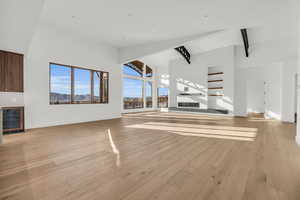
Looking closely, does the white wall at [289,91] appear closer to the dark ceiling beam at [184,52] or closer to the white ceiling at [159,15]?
the white ceiling at [159,15]

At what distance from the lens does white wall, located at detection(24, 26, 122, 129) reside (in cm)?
507

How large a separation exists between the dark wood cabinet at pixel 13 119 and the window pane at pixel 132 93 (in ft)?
20.2

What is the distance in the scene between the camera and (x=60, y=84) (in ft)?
19.4

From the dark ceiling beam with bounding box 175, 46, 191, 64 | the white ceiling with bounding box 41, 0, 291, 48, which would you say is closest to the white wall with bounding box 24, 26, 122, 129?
the white ceiling with bounding box 41, 0, 291, 48

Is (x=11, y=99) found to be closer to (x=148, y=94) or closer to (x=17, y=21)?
(x=17, y=21)

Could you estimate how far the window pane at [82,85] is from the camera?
21.0 ft

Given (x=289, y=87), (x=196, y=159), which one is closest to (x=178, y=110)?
(x=289, y=87)

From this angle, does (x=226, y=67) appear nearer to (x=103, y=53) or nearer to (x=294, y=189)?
(x=103, y=53)

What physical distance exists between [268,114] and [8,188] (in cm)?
1003

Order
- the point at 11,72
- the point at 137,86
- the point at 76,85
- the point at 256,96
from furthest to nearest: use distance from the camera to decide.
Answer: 1. the point at 137,86
2. the point at 256,96
3. the point at 76,85
4. the point at 11,72

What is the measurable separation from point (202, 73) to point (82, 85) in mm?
7075

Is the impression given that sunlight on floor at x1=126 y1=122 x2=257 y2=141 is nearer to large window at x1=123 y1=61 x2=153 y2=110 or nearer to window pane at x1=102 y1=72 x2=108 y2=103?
window pane at x1=102 y1=72 x2=108 y2=103

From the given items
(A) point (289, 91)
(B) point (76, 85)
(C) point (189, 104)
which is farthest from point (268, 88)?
(B) point (76, 85)

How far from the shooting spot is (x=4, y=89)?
4387mm
